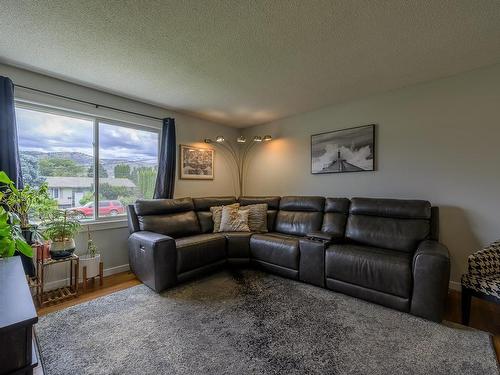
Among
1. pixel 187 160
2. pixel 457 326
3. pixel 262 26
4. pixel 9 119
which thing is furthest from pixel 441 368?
pixel 9 119

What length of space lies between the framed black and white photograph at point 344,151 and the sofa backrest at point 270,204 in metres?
0.78

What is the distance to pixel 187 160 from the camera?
3988 millimetres

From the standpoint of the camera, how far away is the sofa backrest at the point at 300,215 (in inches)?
128

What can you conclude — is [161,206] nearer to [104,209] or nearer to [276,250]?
[104,209]

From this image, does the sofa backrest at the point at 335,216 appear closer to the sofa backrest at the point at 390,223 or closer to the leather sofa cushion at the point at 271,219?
the sofa backrest at the point at 390,223

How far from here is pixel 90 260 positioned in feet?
8.76

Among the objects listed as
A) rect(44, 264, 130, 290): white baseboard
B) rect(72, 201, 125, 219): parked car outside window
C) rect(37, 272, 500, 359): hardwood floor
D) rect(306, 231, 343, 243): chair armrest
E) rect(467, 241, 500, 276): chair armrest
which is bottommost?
rect(37, 272, 500, 359): hardwood floor

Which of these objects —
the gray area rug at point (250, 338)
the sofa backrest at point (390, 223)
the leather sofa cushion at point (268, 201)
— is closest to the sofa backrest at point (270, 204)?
the leather sofa cushion at point (268, 201)

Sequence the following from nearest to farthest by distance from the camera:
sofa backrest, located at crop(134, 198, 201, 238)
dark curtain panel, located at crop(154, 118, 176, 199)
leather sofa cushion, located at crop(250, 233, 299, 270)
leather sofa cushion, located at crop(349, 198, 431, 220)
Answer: leather sofa cushion, located at crop(349, 198, 431, 220)
leather sofa cushion, located at crop(250, 233, 299, 270)
sofa backrest, located at crop(134, 198, 201, 238)
dark curtain panel, located at crop(154, 118, 176, 199)

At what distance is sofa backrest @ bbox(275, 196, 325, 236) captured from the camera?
10.7 ft

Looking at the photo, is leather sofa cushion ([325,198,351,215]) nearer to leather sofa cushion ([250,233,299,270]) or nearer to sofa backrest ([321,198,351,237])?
sofa backrest ([321,198,351,237])

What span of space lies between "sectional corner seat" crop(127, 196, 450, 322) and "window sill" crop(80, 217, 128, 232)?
12.4 inches

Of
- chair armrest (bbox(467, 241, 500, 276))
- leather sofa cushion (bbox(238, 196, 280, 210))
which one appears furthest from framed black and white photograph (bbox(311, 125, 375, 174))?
chair armrest (bbox(467, 241, 500, 276))

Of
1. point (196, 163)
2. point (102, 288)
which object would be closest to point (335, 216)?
point (196, 163)
